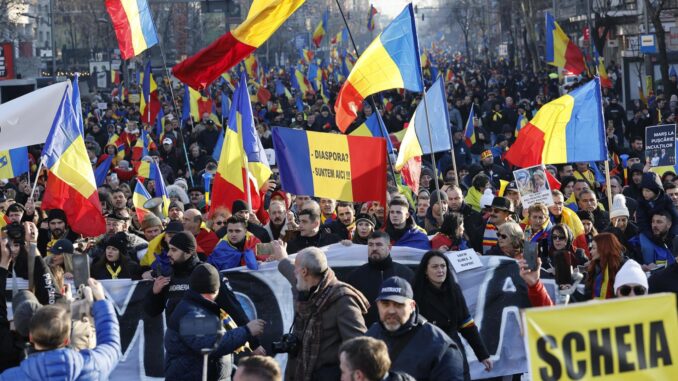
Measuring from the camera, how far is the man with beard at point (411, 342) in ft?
20.8

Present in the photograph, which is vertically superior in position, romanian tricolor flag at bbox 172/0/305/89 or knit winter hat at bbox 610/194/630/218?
romanian tricolor flag at bbox 172/0/305/89

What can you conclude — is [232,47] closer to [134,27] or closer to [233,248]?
[233,248]

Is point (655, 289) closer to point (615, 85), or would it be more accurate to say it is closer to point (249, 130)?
point (249, 130)

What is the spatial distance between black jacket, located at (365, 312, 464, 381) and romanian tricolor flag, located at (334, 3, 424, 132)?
542 centimetres

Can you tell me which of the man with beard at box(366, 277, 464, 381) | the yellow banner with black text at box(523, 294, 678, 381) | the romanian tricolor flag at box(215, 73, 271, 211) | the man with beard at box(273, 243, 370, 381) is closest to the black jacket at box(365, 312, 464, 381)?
the man with beard at box(366, 277, 464, 381)

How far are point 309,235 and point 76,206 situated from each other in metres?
2.54

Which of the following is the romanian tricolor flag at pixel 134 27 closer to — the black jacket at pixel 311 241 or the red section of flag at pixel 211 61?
the red section of flag at pixel 211 61

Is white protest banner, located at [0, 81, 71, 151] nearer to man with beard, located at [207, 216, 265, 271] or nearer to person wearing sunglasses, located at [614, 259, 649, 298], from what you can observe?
man with beard, located at [207, 216, 265, 271]

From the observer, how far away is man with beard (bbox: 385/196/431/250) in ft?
32.8

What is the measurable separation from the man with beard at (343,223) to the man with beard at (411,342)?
14.6 ft

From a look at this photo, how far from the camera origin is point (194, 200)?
14.7 metres

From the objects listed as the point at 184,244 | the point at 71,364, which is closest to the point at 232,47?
the point at 184,244

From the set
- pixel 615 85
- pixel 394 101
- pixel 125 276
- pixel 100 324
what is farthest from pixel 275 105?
pixel 100 324

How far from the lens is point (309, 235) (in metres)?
10.3
